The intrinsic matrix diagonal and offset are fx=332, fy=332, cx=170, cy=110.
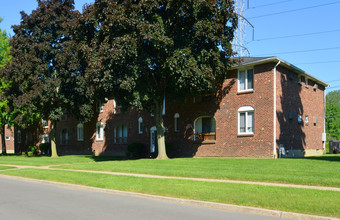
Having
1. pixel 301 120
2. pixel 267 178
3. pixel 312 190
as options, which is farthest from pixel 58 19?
pixel 312 190

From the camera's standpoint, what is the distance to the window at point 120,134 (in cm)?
3272

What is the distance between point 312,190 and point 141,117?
22.4 meters

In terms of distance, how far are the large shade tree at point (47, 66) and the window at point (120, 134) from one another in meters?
3.89

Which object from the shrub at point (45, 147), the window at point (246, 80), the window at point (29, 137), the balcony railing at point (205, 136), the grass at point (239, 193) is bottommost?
the shrub at point (45, 147)

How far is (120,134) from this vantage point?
33406 millimetres

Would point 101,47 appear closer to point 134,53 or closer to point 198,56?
point 134,53

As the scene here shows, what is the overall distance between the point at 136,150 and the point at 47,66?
1095 centimetres

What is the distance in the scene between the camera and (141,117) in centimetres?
3048

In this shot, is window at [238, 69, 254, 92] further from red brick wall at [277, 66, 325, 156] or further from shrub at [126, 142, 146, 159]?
shrub at [126, 142, 146, 159]

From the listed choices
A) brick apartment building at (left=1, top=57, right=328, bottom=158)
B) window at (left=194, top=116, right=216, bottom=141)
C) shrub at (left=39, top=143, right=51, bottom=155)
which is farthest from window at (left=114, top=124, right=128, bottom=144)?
shrub at (left=39, top=143, right=51, bottom=155)

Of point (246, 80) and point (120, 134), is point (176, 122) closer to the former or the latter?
point (246, 80)

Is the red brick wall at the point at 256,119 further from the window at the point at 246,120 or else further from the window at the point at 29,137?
the window at the point at 29,137

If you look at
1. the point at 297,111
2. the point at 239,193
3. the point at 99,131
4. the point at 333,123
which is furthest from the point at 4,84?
the point at 333,123

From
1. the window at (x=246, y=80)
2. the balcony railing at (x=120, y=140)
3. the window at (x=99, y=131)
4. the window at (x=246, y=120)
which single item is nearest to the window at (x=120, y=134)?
the balcony railing at (x=120, y=140)
